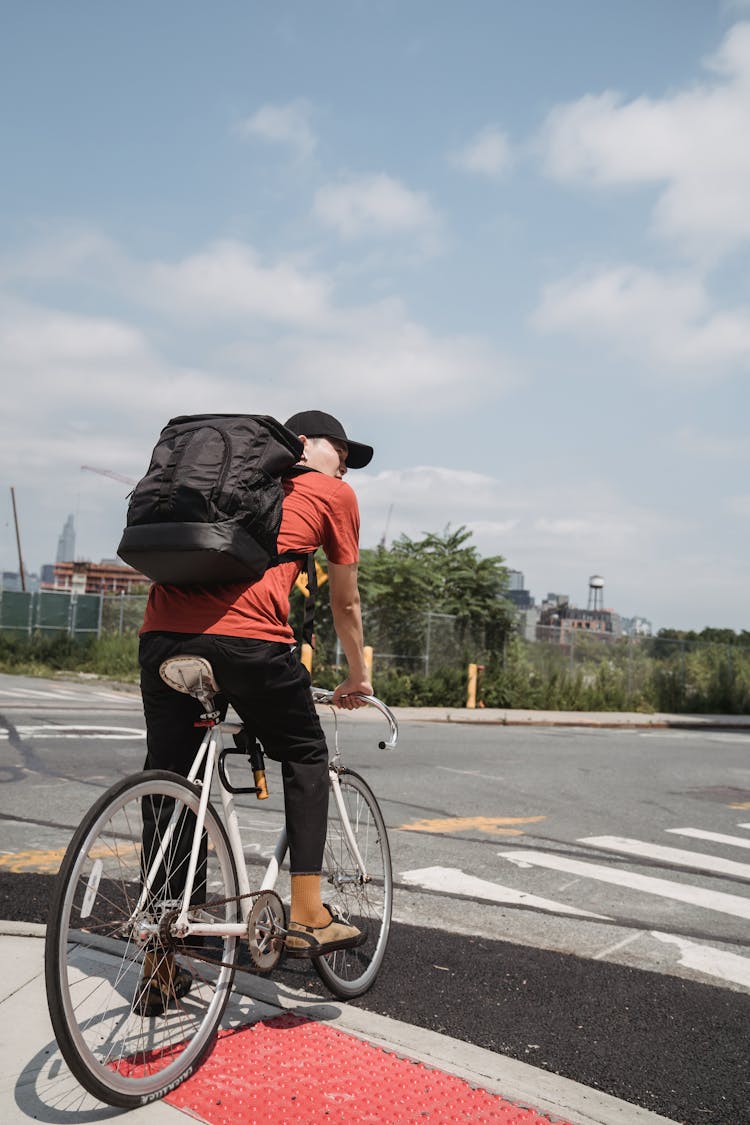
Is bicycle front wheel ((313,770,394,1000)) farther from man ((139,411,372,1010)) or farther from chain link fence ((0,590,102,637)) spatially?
chain link fence ((0,590,102,637))

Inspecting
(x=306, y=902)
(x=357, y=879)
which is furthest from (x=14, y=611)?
(x=306, y=902)

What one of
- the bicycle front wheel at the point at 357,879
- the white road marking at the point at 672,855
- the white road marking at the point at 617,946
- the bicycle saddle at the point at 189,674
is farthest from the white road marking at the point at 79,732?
the bicycle saddle at the point at 189,674

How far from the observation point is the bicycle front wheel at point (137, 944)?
2.69 m

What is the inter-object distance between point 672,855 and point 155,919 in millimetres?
5636

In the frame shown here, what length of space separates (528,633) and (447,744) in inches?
465

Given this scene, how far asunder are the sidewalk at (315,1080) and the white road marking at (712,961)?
1.92m

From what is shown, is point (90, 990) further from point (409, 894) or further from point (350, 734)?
point (350, 734)

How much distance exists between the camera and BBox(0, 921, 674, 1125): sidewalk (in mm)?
2863

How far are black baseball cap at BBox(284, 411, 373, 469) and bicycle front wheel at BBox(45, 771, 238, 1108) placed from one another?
1.38 meters

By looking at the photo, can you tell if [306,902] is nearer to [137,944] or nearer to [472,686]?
[137,944]

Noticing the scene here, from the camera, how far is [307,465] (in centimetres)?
378

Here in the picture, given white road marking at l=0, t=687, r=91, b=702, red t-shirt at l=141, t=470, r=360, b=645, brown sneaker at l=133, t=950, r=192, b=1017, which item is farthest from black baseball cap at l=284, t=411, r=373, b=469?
white road marking at l=0, t=687, r=91, b=702

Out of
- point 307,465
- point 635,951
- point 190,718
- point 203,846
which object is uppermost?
point 307,465

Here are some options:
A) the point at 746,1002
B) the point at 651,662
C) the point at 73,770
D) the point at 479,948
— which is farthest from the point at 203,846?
the point at 651,662
